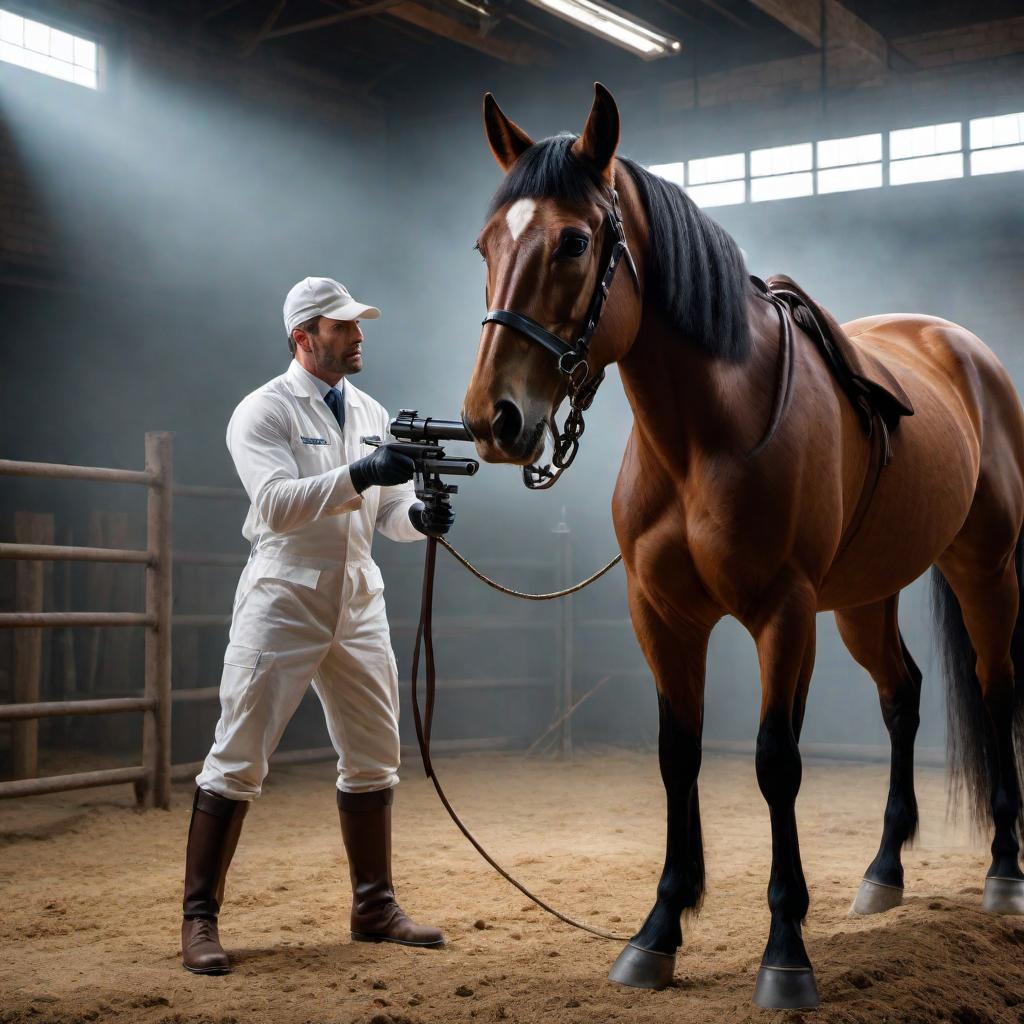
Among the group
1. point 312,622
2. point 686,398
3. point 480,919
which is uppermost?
point 686,398

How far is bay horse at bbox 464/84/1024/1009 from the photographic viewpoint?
197 cm

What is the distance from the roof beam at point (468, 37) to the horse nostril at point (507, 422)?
19.5ft

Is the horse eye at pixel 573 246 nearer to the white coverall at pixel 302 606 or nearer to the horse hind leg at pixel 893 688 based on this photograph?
the white coverall at pixel 302 606

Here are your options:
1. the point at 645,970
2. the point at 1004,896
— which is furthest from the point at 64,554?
the point at 1004,896

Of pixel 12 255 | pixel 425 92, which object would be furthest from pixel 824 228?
pixel 12 255

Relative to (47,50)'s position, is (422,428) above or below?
below

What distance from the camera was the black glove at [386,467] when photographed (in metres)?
2.43

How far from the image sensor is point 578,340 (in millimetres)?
1994

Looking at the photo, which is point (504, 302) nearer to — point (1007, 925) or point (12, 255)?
point (1007, 925)

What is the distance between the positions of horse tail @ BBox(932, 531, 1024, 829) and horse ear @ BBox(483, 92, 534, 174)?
203cm

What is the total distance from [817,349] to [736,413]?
45 cm

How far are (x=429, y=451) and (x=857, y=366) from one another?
1.02 meters

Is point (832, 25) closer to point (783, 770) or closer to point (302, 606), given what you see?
point (302, 606)

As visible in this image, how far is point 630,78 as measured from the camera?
27.6ft
